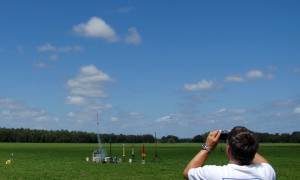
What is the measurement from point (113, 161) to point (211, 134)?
1356 inches

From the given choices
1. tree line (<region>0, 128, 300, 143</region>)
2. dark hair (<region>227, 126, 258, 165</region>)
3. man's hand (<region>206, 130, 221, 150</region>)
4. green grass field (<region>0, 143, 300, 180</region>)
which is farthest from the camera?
tree line (<region>0, 128, 300, 143</region>)

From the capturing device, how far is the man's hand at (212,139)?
16.0ft

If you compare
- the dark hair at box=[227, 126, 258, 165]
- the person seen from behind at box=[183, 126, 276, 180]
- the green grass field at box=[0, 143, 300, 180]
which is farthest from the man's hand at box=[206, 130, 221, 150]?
the green grass field at box=[0, 143, 300, 180]

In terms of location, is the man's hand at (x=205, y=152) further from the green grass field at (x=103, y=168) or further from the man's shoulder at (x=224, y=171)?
the green grass field at (x=103, y=168)

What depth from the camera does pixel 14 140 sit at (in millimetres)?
180250

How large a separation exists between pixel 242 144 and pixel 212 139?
300 millimetres

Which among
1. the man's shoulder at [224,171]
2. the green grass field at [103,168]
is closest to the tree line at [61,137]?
the green grass field at [103,168]

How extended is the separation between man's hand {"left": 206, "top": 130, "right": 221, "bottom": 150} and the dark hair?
0.12 meters

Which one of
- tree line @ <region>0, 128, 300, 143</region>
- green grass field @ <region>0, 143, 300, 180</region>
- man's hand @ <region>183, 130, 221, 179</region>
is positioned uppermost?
tree line @ <region>0, 128, 300, 143</region>

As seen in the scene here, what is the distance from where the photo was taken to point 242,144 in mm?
4691

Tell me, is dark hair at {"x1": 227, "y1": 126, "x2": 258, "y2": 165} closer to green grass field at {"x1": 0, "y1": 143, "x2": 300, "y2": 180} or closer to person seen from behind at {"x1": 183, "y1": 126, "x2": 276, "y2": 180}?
person seen from behind at {"x1": 183, "y1": 126, "x2": 276, "y2": 180}

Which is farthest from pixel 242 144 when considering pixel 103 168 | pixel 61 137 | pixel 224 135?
pixel 61 137

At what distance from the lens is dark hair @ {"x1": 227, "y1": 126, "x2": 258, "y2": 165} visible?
4.70 metres

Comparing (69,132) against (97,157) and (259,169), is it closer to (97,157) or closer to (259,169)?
(97,157)
